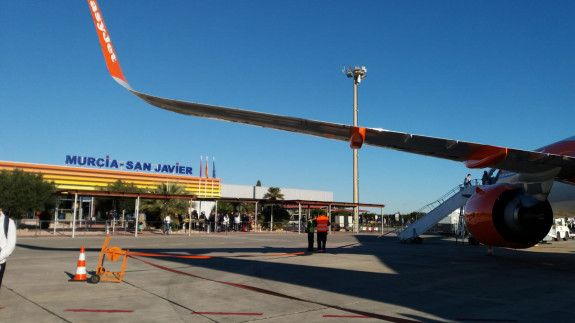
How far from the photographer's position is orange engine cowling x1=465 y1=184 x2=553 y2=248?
11.9 meters

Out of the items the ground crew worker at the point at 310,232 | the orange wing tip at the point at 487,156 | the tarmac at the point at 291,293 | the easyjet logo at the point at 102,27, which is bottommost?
the tarmac at the point at 291,293

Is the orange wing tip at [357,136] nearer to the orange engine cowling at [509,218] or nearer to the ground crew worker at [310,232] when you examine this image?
the orange engine cowling at [509,218]

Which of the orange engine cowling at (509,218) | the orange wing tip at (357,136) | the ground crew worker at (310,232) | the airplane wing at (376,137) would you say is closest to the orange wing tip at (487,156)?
the airplane wing at (376,137)

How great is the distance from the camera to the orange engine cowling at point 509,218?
39.0ft

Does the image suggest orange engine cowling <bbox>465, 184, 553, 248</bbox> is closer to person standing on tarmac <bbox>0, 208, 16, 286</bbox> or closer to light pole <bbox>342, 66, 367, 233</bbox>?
person standing on tarmac <bbox>0, 208, 16, 286</bbox>

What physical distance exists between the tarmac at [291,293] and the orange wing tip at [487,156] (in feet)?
8.44

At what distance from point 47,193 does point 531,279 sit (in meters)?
34.3

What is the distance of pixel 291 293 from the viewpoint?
27.9 feet

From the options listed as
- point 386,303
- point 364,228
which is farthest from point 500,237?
point 364,228

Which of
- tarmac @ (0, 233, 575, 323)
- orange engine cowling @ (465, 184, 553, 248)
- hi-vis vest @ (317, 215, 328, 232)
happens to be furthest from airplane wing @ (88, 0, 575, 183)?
hi-vis vest @ (317, 215, 328, 232)

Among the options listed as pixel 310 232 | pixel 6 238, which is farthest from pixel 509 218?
pixel 6 238

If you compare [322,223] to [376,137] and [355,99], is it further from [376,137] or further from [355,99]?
[355,99]

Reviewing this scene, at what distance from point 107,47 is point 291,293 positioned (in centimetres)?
539

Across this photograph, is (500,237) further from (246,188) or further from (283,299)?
(246,188)
